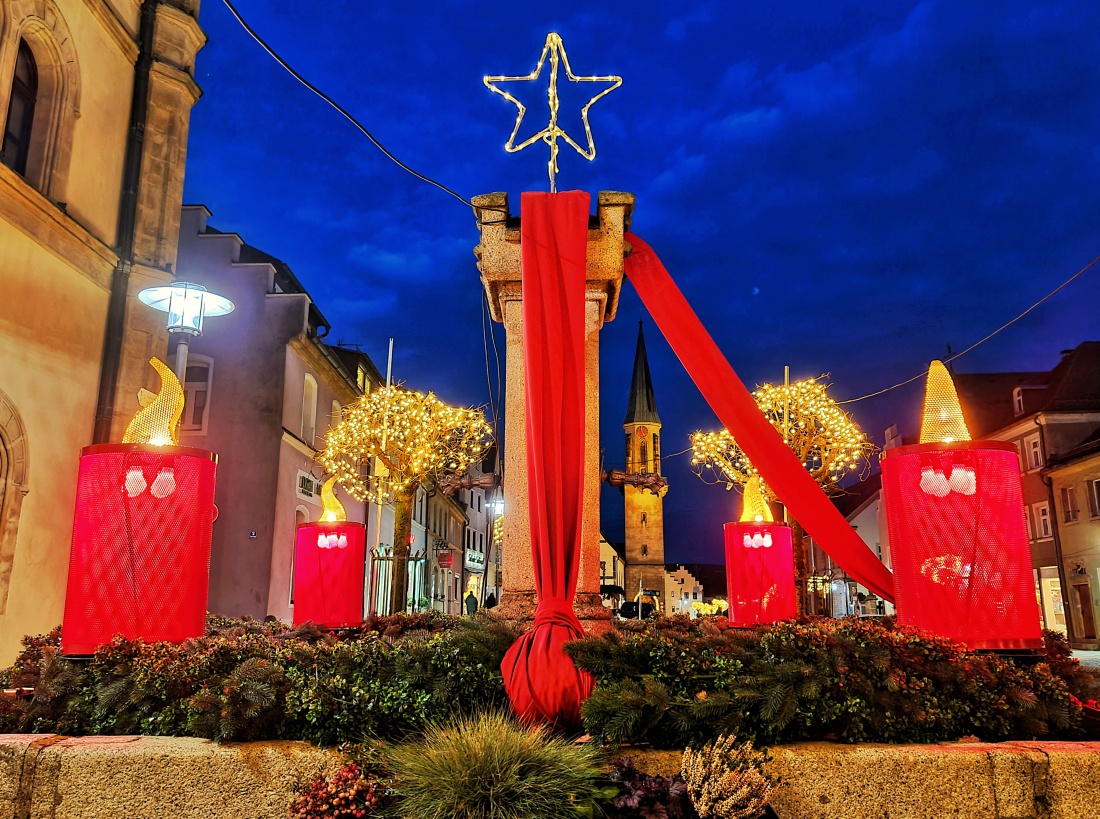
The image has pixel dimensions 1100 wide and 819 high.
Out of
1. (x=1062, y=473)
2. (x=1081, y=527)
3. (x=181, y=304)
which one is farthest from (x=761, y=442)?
(x=1062, y=473)

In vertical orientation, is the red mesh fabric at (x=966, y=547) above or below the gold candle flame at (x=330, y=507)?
below

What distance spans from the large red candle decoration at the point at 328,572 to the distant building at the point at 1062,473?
1025 inches

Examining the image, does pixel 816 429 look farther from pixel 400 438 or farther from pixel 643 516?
pixel 643 516

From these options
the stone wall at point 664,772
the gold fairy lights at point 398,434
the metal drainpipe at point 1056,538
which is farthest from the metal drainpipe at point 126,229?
the metal drainpipe at point 1056,538

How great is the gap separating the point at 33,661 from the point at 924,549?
594 cm

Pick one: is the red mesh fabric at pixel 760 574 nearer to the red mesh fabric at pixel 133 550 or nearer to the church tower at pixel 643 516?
the red mesh fabric at pixel 133 550

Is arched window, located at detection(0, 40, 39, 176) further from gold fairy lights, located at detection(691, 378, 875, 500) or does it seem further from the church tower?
the church tower

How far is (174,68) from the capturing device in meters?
15.4

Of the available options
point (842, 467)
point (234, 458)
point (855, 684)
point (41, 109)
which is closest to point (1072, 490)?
point (842, 467)

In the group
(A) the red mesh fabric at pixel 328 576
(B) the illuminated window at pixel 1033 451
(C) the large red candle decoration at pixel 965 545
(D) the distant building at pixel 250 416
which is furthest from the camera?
(B) the illuminated window at pixel 1033 451

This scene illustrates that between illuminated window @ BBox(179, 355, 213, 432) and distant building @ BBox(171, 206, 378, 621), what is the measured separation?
27mm

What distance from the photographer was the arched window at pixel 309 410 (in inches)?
945

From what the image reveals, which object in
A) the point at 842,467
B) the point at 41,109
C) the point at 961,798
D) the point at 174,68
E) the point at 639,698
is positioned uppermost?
the point at 174,68

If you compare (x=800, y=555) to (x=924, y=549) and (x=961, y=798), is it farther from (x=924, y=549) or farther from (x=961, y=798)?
(x=961, y=798)
